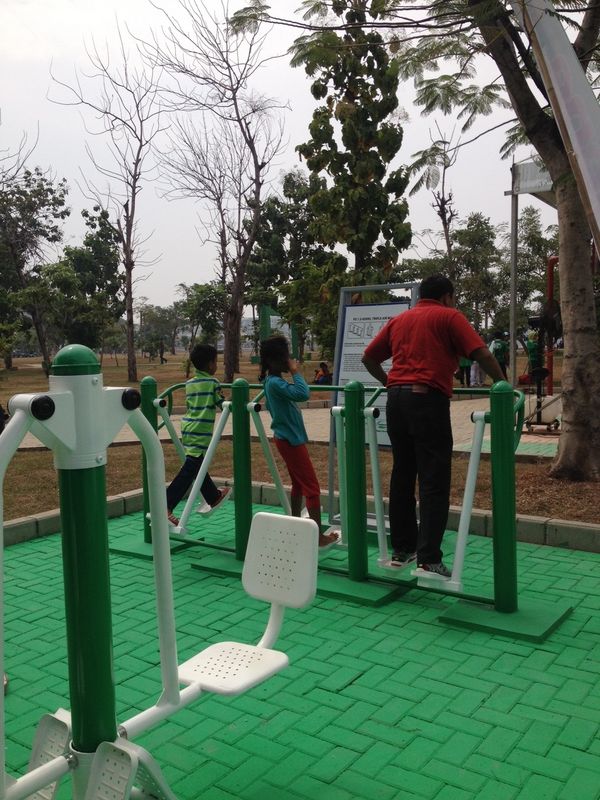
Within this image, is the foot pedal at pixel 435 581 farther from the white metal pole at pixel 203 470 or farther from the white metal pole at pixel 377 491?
the white metal pole at pixel 203 470

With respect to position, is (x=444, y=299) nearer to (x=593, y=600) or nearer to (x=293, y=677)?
(x=593, y=600)

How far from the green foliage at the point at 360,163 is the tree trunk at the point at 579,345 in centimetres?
830

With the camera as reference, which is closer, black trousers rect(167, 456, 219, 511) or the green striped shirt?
the green striped shirt

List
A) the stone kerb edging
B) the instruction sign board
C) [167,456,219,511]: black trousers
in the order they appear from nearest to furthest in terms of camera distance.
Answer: the stone kerb edging → [167,456,219,511]: black trousers → the instruction sign board

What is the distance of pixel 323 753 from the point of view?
102 inches

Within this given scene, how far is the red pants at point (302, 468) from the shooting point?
464 centimetres

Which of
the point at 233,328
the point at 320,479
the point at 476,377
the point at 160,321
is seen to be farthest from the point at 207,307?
the point at 160,321

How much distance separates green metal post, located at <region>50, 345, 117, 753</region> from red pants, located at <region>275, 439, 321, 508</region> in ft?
9.15

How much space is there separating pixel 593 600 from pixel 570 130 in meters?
2.53

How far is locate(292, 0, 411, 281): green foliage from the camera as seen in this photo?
13961 mm

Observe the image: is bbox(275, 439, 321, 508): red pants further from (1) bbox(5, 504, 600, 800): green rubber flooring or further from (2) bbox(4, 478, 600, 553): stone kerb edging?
(2) bbox(4, 478, 600, 553): stone kerb edging

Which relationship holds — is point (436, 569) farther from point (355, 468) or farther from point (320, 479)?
point (320, 479)

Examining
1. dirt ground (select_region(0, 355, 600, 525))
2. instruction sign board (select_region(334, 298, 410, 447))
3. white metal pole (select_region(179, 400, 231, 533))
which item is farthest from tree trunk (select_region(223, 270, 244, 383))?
white metal pole (select_region(179, 400, 231, 533))

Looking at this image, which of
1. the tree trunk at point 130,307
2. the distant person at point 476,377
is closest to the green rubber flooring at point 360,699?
the distant person at point 476,377
